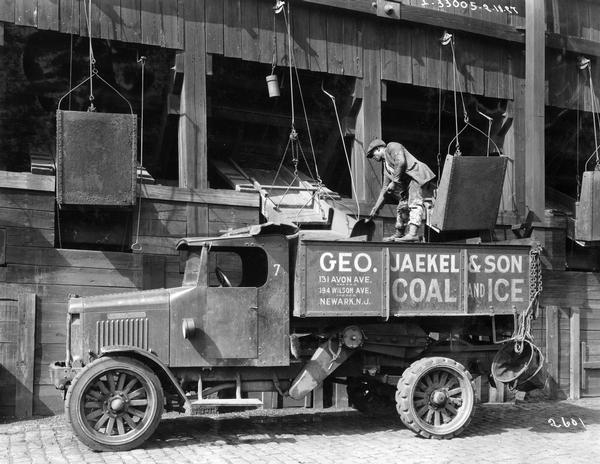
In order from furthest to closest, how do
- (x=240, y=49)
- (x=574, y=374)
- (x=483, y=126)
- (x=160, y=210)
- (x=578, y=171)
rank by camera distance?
(x=578, y=171), (x=483, y=126), (x=574, y=374), (x=240, y=49), (x=160, y=210)

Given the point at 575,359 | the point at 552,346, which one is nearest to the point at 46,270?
the point at 552,346

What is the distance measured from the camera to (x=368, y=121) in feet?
37.9

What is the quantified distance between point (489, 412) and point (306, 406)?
248 centimetres

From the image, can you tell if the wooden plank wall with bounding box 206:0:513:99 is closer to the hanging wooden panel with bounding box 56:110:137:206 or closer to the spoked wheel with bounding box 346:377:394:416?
the hanging wooden panel with bounding box 56:110:137:206

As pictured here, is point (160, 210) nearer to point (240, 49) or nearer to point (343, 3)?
point (240, 49)

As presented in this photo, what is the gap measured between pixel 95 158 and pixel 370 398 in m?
4.52

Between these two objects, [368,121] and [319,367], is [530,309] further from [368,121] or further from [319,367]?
[368,121]

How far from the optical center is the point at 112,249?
10.6 metres

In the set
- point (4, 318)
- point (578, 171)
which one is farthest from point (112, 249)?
point (578, 171)

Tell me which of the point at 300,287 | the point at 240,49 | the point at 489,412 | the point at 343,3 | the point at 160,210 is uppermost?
the point at 343,3

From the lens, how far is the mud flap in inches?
326

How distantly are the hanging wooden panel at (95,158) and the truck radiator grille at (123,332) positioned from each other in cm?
208

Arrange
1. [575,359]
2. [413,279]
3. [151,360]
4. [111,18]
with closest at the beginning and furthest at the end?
[151,360]
[413,279]
[111,18]
[575,359]

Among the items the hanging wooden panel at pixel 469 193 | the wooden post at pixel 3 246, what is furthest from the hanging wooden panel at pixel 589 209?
the wooden post at pixel 3 246
